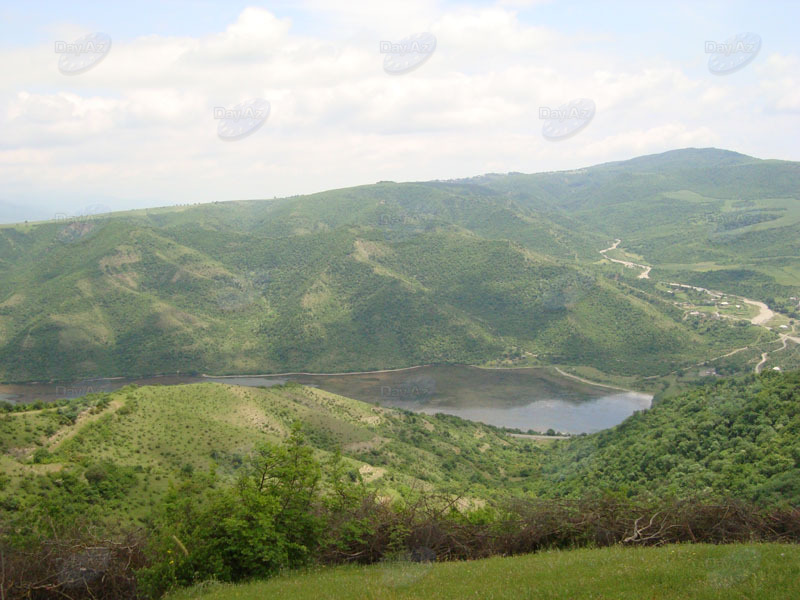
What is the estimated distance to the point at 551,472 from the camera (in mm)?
55594

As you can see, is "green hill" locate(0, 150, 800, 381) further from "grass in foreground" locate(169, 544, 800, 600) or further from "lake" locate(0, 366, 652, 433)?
"grass in foreground" locate(169, 544, 800, 600)

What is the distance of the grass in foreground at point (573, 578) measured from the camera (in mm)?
11141

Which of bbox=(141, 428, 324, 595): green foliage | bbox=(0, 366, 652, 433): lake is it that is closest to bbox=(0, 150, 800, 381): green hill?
bbox=(0, 366, 652, 433): lake

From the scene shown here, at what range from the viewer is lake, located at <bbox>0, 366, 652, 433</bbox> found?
309 ft

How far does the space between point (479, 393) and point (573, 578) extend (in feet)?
320

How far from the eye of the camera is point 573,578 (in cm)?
1241

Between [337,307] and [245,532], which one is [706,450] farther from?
[337,307]

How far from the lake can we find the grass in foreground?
254ft

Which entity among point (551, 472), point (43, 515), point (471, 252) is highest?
point (471, 252)

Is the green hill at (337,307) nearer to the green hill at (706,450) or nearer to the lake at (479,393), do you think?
the lake at (479,393)

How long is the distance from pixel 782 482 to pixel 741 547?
57.5ft

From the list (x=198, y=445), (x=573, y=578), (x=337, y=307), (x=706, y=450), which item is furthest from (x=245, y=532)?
(x=337, y=307)

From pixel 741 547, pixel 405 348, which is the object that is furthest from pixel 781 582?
pixel 405 348

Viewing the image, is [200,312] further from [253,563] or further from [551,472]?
[253,563]
